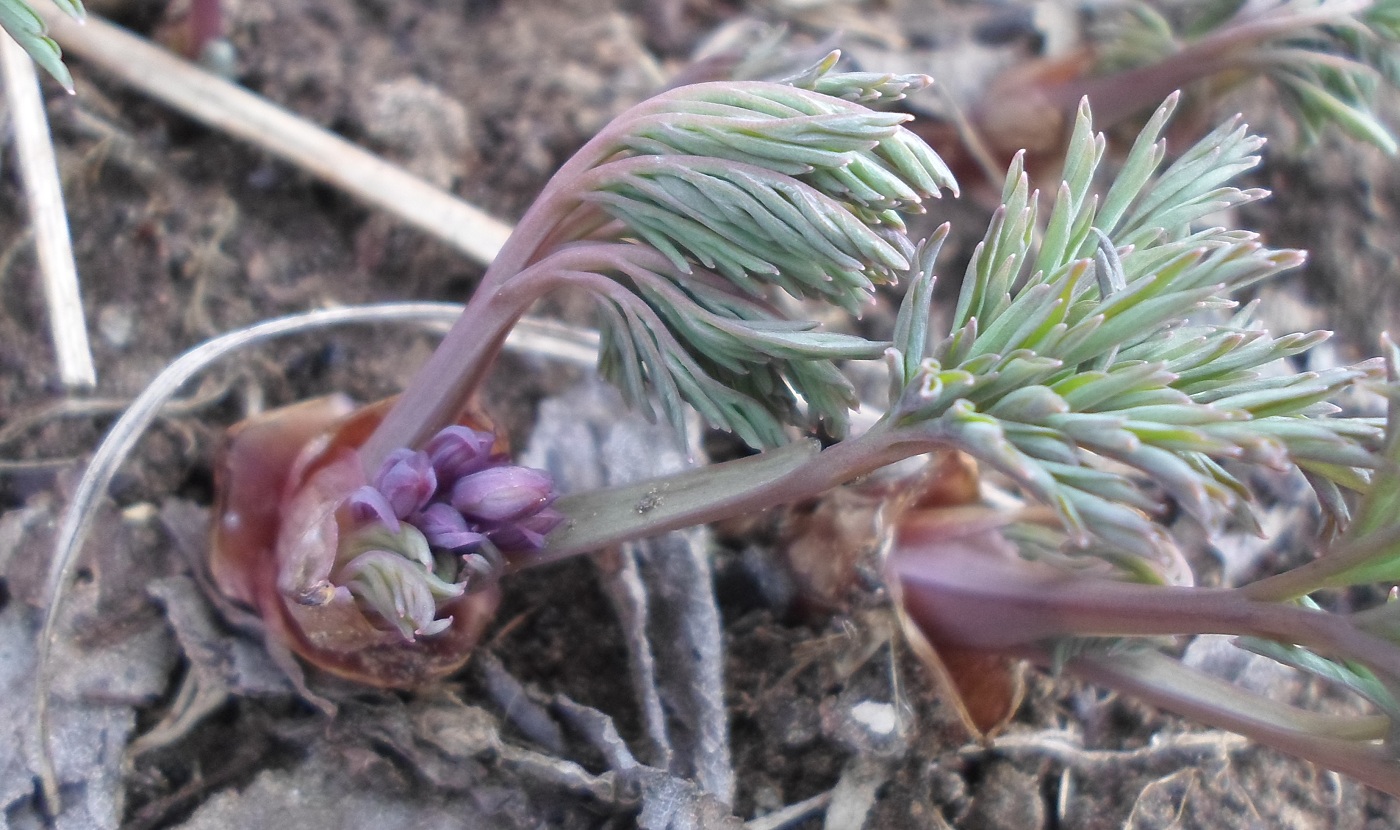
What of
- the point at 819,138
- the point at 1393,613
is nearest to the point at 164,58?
the point at 819,138

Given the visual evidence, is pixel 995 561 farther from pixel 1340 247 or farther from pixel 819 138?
pixel 1340 247

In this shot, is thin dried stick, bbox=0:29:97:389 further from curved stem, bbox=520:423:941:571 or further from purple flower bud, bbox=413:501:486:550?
curved stem, bbox=520:423:941:571

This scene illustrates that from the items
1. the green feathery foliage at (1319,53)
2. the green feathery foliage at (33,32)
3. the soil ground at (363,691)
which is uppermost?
the green feathery foliage at (1319,53)

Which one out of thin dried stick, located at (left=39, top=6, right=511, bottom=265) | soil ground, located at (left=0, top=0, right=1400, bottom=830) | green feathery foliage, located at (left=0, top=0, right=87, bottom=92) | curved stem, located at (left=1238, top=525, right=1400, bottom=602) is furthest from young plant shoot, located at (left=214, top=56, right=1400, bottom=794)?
thin dried stick, located at (left=39, top=6, right=511, bottom=265)

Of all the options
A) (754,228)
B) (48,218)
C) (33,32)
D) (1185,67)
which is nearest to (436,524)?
(754,228)

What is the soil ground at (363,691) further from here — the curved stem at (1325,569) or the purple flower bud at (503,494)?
the curved stem at (1325,569)

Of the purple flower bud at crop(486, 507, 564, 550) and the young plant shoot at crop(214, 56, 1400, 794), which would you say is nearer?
the young plant shoot at crop(214, 56, 1400, 794)

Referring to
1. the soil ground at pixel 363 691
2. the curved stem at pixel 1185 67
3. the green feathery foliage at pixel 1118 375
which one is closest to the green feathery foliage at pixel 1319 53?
the curved stem at pixel 1185 67
